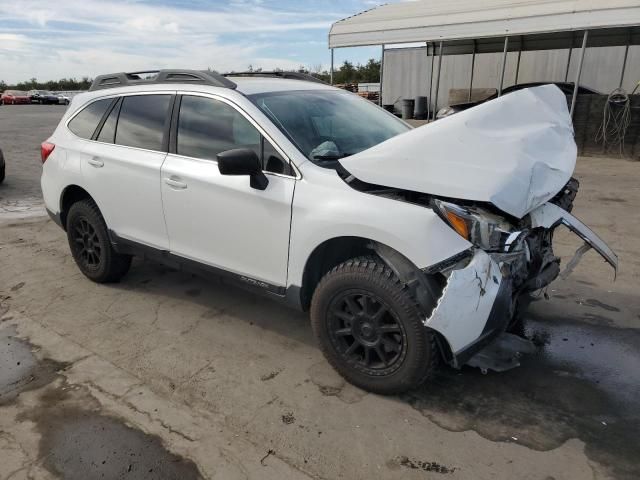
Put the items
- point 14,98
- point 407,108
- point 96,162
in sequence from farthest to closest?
point 14,98 → point 407,108 → point 96,162

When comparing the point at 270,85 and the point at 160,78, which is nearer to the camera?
the point at 270,85

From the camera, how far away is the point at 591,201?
24.1 feet

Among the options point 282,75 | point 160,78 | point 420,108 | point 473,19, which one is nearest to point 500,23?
point 473,19

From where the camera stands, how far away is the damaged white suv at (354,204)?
2535 mm

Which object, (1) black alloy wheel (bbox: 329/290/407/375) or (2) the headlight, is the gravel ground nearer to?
(1) black alloy wheel (bbox: 329/290/407/375)

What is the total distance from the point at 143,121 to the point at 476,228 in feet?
9.27

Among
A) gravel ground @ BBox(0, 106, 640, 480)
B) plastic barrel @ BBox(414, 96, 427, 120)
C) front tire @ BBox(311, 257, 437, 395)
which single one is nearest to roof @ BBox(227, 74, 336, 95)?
front tire @ BBox(311, 257, 437, 395)

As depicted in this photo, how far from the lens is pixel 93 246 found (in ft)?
15.0

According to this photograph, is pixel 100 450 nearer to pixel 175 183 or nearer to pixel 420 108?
pixel 175 183

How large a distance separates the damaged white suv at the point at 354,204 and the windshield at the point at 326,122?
0.01 m

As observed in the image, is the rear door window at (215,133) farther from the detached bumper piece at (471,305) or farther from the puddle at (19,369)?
the puddle at (19,369)

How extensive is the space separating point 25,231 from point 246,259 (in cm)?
461

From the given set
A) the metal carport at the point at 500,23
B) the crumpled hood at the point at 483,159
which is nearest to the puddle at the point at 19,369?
the crumpled hood at the point at 483,159

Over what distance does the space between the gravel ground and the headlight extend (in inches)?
38.6
